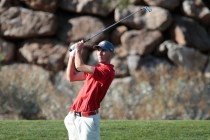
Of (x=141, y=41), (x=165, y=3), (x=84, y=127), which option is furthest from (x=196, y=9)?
(x=84, y=127)

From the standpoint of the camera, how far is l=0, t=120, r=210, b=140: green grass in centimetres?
988

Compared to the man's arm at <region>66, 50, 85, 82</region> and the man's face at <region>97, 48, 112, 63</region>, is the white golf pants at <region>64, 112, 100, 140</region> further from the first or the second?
the man's face at <region>97, 48, 112, 63</region>

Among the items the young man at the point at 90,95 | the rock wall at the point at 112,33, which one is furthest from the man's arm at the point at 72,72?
the rock wall at the point at 112,33

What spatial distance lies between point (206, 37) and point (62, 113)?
21.5ft

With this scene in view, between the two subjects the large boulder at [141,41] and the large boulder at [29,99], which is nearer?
the large boulder at [29,99]

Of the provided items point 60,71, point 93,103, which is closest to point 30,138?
point 93,103

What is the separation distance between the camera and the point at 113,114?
15.5 metres

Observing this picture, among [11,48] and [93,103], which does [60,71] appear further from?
[93,103]

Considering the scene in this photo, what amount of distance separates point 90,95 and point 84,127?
31 centimetres

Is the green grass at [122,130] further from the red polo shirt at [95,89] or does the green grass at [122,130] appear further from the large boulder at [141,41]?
the large boulder at [141,41]

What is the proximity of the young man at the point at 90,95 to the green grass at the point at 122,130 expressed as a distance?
3090 millimetres

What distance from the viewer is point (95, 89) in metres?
6.64

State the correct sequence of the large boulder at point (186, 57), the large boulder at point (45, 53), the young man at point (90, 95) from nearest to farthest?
the young man at point (90, 95), the large boulder at point (186, 57), the large boulder at point (45, 53)

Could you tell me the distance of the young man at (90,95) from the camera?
658cm
